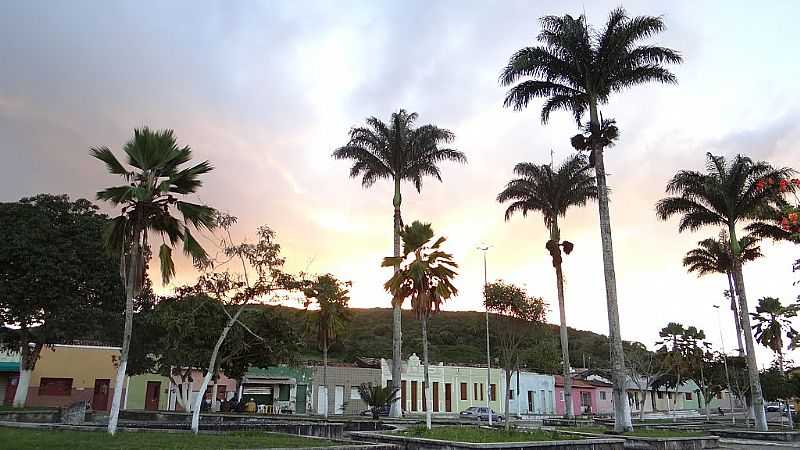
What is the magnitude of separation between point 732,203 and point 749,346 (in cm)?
764

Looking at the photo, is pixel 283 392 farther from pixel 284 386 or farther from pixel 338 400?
pixel 338 400

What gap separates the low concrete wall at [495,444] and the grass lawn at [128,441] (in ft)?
7.81

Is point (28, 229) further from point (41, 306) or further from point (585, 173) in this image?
point (585, 173)

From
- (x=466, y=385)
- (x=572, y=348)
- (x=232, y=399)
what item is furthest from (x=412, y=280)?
(x=572, y=348)

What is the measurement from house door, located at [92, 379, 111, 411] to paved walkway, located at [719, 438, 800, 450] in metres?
41.3

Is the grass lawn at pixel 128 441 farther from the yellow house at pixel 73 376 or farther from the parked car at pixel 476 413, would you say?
the parked car at pixel 476 413

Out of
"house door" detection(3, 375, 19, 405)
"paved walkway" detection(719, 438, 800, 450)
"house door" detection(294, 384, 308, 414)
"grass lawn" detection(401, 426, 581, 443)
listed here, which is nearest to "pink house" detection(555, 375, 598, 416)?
"house door" detection(294, 384, 308, 414)

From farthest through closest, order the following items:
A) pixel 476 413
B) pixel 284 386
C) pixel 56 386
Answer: pixel 476 413
pixel 284 386
pixel 56 386

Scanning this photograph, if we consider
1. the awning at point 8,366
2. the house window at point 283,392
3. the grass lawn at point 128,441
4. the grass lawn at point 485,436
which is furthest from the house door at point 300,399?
the grass lawn at point 128,441

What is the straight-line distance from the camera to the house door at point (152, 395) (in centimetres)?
4706

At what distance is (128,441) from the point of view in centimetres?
1588

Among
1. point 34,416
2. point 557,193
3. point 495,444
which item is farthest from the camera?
point 557,193

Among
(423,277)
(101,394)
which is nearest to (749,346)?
(423,277)

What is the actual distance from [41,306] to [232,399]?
18.1 m
